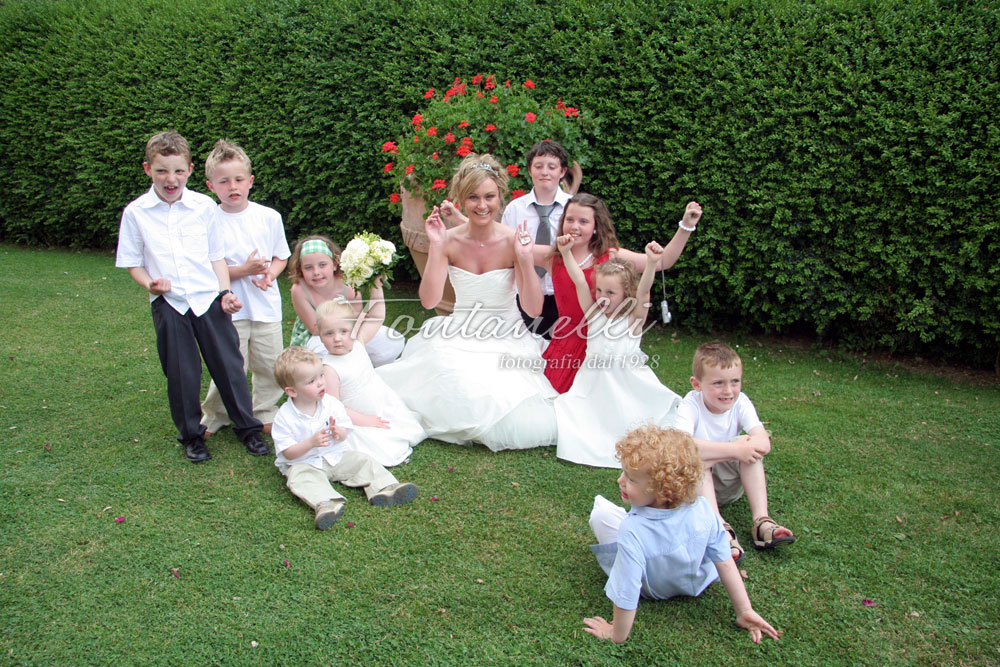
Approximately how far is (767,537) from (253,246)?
334cm

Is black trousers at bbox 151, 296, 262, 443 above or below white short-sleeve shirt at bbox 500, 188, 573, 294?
below

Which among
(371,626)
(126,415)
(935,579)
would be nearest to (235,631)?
(371,626)

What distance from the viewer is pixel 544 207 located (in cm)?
571

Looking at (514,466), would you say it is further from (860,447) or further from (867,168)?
(867,168)

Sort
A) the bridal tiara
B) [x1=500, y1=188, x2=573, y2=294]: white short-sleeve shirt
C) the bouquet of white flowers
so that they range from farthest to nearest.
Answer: [x1=500, y1=188, x2=573, y2=294]: white short-sleeve shirt
the bouquet of white flowers
the bridal tiara

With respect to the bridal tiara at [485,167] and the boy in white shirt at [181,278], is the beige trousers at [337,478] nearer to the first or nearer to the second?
the boy in white shirt at [181,278]

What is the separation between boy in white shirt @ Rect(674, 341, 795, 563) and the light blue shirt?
0.44 meters

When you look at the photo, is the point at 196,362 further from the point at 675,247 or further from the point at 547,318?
the point at 675,247

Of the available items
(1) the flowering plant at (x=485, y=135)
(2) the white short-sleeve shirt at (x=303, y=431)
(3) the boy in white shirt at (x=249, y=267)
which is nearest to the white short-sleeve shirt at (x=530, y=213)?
(1) the flowering plant at (x=485, y=135)

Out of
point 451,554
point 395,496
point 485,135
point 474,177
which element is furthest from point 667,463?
point 485,135

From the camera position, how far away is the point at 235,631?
9.47 ft

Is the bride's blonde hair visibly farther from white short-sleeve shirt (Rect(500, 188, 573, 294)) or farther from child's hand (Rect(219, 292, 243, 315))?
child's hand (Rect(219, 292, 243, 315))

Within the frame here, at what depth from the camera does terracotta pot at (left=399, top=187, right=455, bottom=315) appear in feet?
21.4

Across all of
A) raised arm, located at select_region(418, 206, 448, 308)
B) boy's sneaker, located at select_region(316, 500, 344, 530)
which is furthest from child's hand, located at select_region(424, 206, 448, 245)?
boy's sneaker, located at select_region(316, 500, 344, 530)
